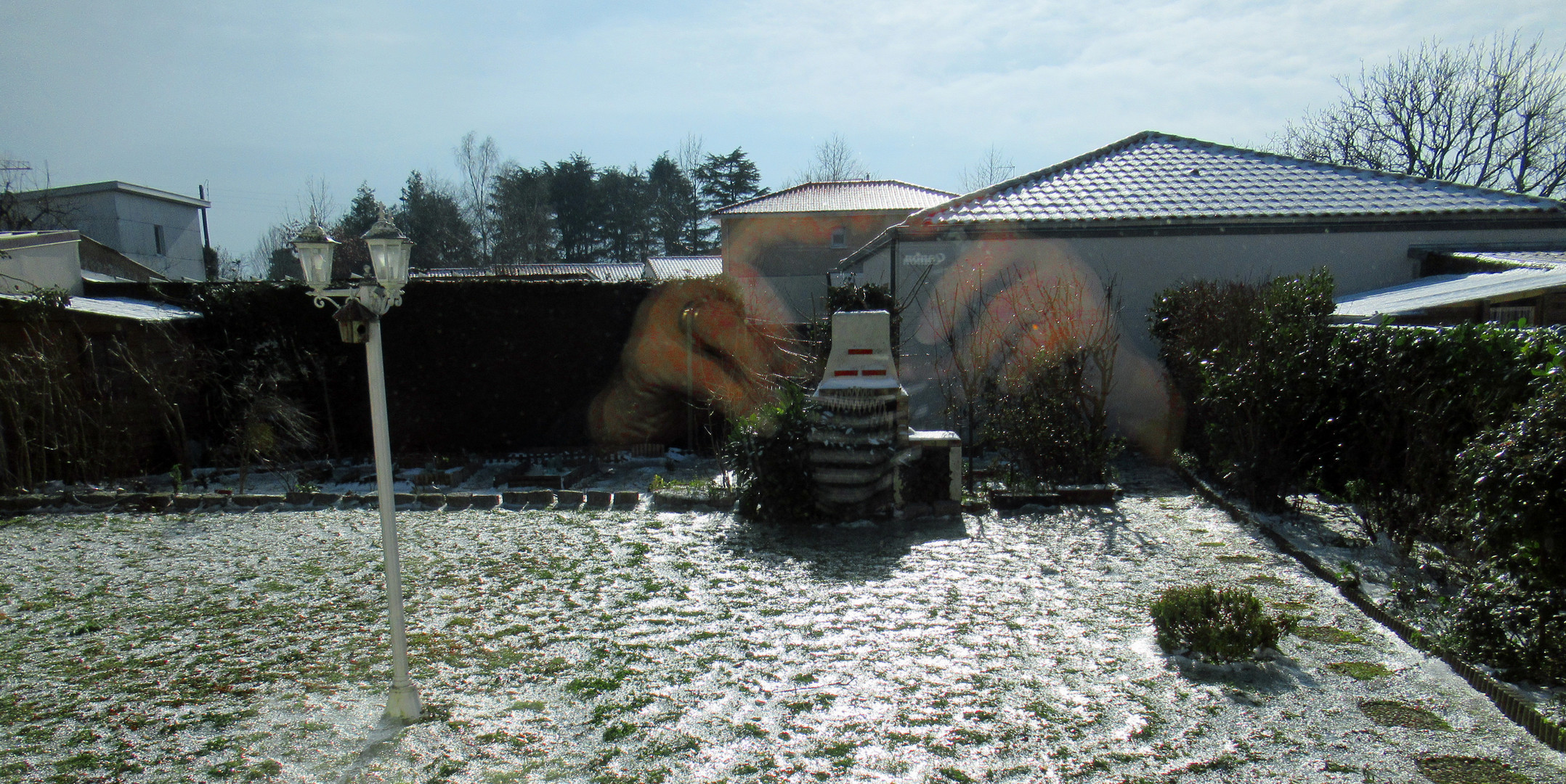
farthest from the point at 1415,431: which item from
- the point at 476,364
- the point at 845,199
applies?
the point at 845,199

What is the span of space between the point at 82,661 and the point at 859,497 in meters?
5.42

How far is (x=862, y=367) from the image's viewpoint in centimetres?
809

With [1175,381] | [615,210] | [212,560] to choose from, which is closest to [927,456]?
[1175,381]

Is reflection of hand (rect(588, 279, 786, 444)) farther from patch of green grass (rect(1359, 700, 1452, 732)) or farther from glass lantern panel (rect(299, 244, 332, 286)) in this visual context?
patch of green grass (rect(1359, 700, 1452, 732))

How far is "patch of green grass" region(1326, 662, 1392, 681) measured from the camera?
4.21 meters

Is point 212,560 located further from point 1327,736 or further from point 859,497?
point 1327,736

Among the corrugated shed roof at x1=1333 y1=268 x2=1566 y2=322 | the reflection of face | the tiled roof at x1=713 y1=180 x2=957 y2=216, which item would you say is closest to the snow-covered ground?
the corrugated shed roof at x1=1333 y1=268 x2=1566 y2=322

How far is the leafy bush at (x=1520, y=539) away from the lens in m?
3.47

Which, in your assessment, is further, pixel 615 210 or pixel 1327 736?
pixel 615 210

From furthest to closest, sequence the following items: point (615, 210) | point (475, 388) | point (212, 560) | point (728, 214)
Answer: point (615, 210)
point (728, 214)
point (475, 388)
point (212, 560)

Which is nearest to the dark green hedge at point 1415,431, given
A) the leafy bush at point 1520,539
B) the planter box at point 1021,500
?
the leafy bush at point 1520,539

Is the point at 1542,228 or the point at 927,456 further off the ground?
the point at 1542,228

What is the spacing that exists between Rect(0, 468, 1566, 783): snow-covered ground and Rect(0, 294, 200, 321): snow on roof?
14.1 feet

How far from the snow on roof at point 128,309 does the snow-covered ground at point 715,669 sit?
14.1 ft
